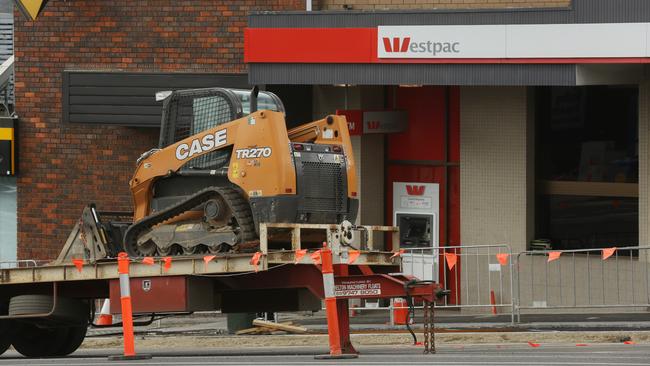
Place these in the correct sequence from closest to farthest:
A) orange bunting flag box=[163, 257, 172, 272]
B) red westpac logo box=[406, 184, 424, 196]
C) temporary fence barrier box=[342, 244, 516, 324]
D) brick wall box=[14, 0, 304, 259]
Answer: orange bunting flag box=[163, 257, 172, 272]
temporary fence barrier box=[342, 244, 516, 324]
brick wall box=[14, 0, 304, 259]
red westpac logo box=[406, 184, 424, 196]

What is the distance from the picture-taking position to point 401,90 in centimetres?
2530

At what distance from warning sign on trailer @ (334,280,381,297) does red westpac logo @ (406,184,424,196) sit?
8989mm

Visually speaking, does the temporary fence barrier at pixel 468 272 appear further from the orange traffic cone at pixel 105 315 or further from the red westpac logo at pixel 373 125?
the orange traffic cone at pixel 105 315

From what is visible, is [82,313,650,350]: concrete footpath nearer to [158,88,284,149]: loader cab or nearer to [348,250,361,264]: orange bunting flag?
[348,250,361,264]: orange bunting flag

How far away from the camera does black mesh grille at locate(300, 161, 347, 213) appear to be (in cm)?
1762

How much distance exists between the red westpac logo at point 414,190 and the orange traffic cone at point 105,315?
23.0ft

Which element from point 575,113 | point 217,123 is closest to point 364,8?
point 575,113

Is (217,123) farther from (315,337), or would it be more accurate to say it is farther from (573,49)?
(573,49)

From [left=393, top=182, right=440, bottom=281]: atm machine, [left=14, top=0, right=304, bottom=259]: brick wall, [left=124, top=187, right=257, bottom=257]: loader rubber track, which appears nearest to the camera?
[left=124, top=187, right=257, bottom=257]: loader rubber track

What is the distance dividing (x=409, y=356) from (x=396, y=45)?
734 centimetres

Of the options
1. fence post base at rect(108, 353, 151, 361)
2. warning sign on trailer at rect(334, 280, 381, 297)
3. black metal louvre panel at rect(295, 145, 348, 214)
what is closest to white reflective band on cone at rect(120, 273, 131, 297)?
fence post base at rect(108, 353, 151, 361)

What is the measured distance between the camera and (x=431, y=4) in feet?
79.2

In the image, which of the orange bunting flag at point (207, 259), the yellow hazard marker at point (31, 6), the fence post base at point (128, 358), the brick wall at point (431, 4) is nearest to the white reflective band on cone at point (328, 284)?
the orange bunting flag at point (207, 259)

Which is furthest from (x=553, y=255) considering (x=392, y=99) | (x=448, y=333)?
(x=392, y=99)
